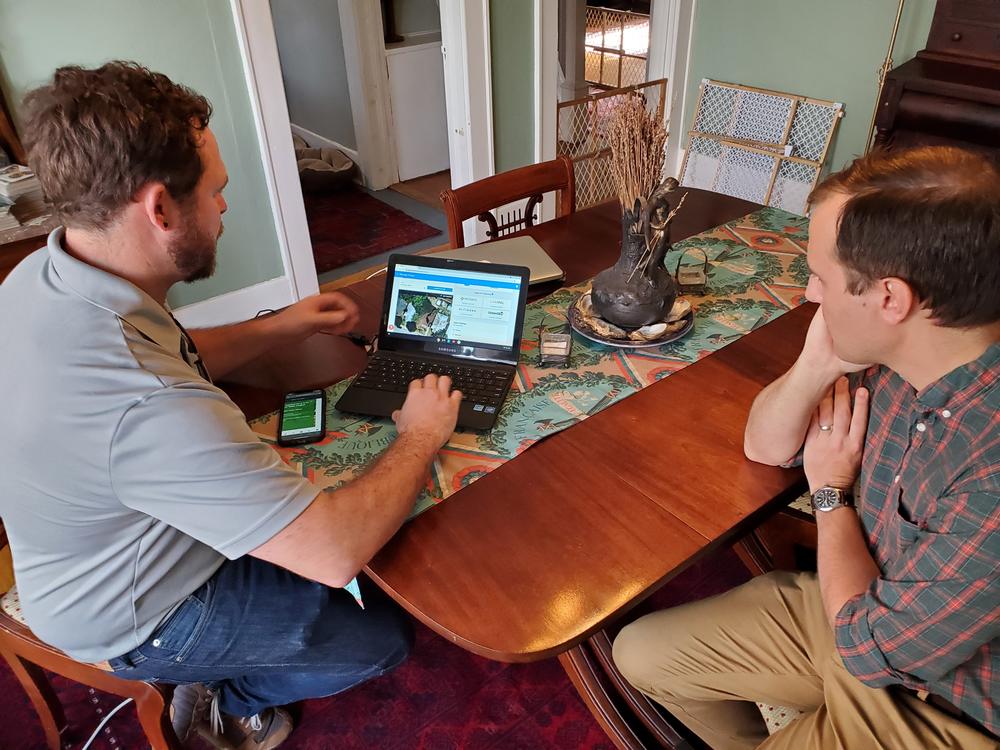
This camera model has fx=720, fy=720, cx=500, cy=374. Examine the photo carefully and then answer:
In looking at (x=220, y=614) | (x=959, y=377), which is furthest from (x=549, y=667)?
(x=959, y=377)

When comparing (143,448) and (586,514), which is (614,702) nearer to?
(586,514)

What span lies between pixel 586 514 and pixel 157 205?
77 centimetres

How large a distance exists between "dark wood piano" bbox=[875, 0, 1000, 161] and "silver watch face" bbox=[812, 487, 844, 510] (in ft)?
5.67

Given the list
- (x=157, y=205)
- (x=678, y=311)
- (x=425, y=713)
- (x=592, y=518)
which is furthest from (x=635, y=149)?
(x=425, y=713)

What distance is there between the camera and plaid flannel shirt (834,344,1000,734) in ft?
2.78

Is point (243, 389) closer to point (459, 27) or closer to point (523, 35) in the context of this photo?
point (459, 27)

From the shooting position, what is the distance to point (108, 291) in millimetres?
987

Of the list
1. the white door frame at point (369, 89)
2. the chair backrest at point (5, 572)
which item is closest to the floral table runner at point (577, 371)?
the chair backrest at point (5, 572)

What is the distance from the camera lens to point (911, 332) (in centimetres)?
93

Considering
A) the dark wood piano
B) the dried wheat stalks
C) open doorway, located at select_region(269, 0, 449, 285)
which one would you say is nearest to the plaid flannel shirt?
the dried wheat stalks

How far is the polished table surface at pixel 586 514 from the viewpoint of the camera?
0.93 m

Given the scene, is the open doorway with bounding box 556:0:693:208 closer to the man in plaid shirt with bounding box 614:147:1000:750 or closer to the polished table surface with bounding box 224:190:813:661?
the polished table surface with bounding box 224:190:813:661

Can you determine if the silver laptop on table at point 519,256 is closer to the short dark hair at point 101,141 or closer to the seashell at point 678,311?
the seashell at point 678,311

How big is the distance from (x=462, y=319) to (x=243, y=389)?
1.43 feet
